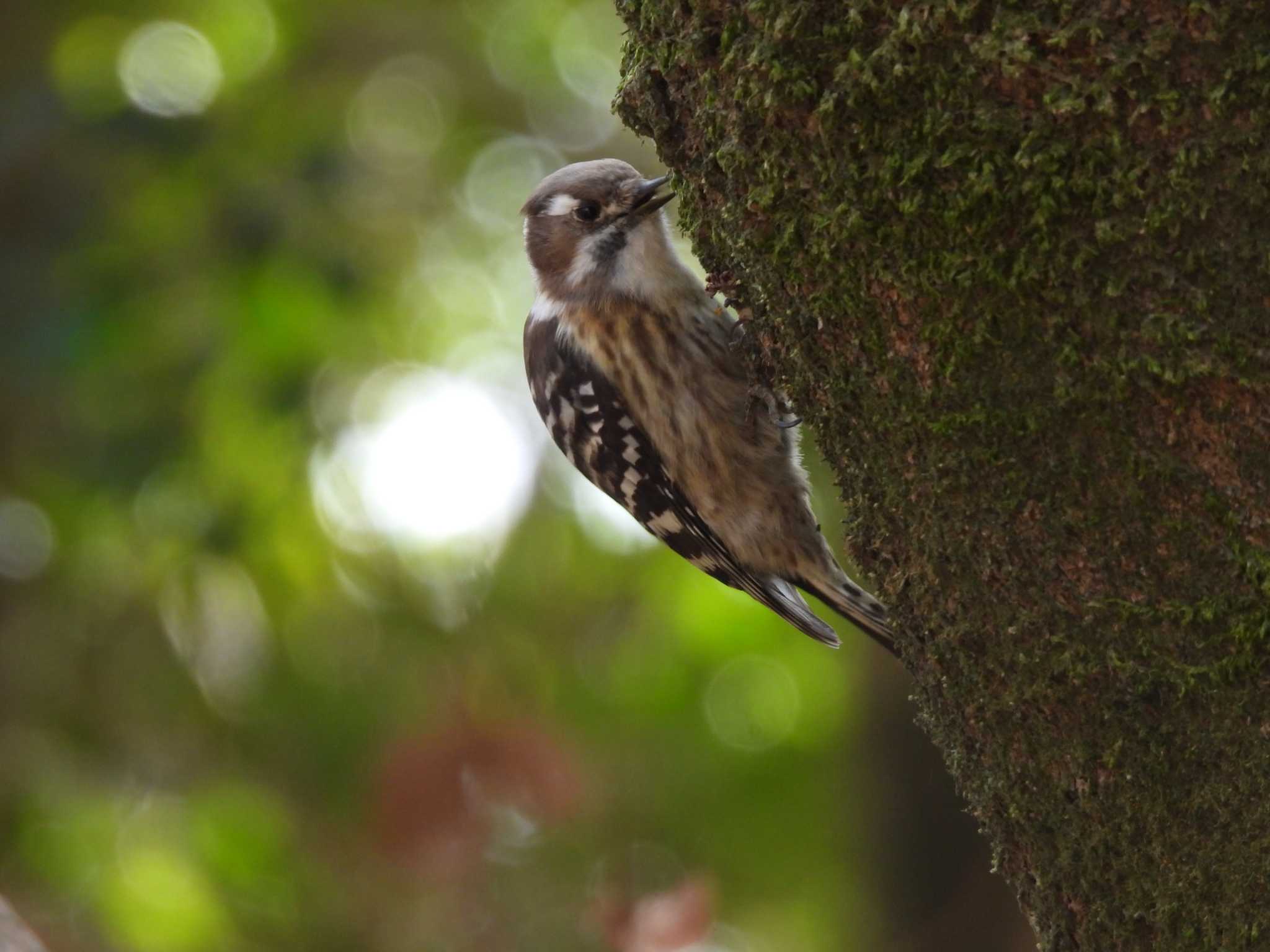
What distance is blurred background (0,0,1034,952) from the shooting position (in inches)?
276

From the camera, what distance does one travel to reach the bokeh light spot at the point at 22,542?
821 cm

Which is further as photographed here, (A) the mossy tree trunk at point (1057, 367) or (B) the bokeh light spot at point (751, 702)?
(B) the bokeh light spot at point (751, 702)

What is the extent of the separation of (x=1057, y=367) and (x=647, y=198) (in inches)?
117

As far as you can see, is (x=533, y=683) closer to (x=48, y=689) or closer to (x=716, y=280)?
(x=48, y=689)

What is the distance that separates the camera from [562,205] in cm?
525

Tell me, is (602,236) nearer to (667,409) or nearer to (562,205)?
(562,205)

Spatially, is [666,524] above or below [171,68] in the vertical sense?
below

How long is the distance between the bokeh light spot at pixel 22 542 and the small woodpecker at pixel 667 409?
4.36 metres

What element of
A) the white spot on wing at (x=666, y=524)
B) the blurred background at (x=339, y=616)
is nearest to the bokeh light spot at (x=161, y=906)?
the blurred background at (x=339, y=616)

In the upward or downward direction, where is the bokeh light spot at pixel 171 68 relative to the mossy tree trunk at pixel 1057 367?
upward

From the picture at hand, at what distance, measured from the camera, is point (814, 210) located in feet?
7.54

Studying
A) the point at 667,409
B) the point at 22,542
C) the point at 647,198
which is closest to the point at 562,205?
the point at 647,198

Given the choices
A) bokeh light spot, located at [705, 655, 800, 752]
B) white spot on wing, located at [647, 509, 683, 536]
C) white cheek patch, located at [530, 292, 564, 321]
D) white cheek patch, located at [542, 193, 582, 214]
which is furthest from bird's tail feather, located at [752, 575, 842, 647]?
bokeh light spot, located at [705, 655, 800, 752]

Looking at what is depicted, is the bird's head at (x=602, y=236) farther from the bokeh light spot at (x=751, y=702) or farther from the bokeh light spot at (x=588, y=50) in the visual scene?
the bokeh light spot at (x=588, y=50)
